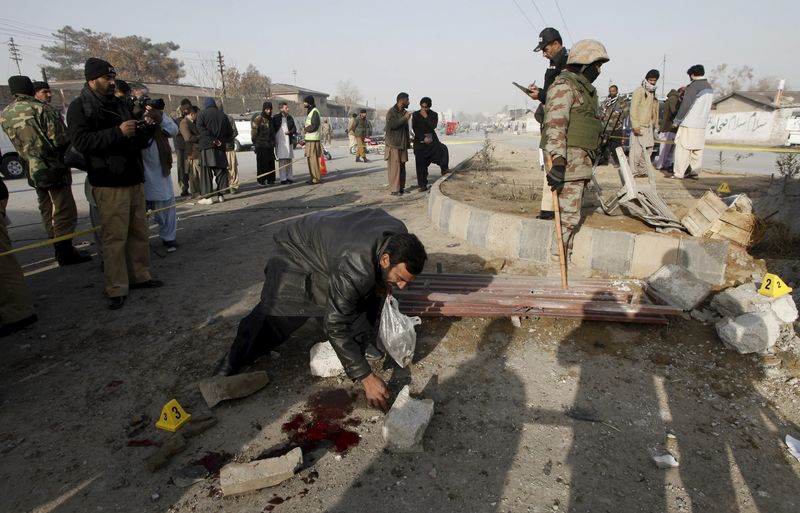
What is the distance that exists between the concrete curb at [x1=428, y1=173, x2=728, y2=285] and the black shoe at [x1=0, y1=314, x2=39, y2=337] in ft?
13.5

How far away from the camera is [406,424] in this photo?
7.04 feet

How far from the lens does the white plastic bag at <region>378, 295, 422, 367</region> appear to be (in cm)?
269

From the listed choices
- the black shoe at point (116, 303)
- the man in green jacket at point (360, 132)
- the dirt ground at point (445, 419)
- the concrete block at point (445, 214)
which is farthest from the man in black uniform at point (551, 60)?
the man in green jacket at point (360, 132)

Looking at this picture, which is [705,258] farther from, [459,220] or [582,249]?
[459,220]

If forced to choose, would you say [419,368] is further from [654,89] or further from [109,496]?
[654,89]

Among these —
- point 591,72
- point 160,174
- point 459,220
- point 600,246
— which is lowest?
point 600,246

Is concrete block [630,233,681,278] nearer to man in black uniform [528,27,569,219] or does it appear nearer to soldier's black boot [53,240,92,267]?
man in black uniform [528,27,569,219]

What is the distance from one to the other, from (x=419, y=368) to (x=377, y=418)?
20.9 inches

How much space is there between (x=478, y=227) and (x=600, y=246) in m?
1.34

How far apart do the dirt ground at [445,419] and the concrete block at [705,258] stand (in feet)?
2.36

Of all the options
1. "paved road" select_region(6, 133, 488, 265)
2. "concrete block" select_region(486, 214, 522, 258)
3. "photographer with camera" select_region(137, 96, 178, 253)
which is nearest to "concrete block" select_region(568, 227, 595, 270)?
"concrete block" select_region(486, 214, 522, 258)

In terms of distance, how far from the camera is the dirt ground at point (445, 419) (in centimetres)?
192

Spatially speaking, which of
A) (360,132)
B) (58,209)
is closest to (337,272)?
(58,209)

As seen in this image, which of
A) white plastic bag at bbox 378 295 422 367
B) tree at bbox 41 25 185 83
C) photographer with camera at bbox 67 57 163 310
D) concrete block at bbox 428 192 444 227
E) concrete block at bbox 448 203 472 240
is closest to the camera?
white plastic bag at bbox 378 295 422 367
